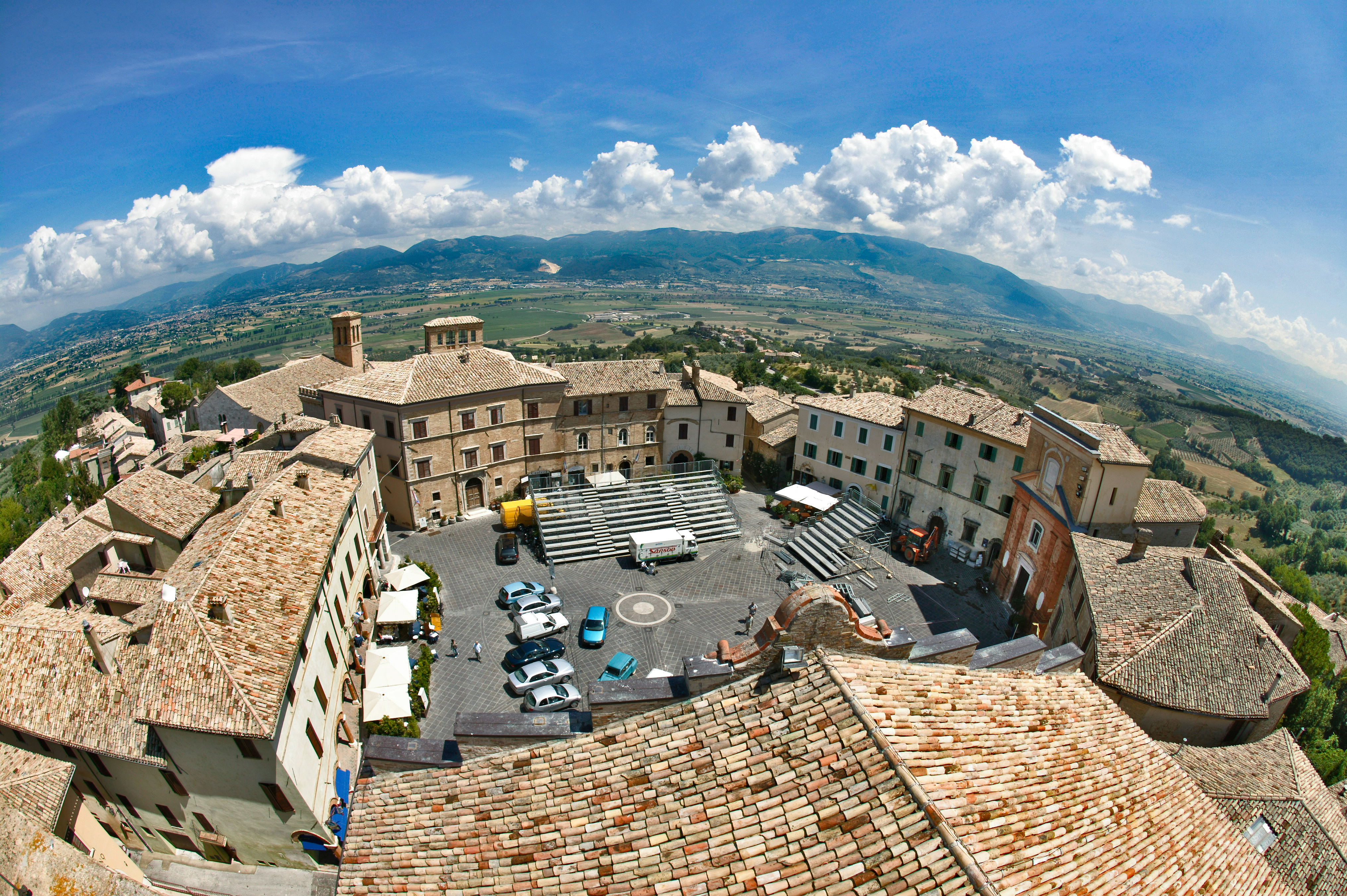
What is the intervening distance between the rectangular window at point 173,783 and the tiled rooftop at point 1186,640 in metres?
30.7

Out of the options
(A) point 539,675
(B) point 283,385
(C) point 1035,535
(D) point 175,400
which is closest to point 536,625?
(A) point 539,675

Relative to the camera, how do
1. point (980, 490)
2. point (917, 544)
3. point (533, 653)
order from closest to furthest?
1. point (533, 653)
2. point (980, 490)
3. point (917, 544)

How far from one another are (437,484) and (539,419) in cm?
857

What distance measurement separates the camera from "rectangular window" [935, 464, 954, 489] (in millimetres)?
37719

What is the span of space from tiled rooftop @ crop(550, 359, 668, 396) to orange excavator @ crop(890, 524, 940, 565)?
68.5 feet

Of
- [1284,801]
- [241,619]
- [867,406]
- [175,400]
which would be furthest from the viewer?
[175,400]

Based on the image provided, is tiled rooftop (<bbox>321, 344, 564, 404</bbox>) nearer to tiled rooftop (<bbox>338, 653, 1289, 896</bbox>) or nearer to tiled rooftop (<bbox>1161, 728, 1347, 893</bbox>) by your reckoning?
tiled rooftop (<bbox>338, 653, 1289, 896</bbox>)

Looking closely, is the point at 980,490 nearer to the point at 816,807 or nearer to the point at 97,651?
the point at 816,807

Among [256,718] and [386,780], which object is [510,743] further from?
[256,718]

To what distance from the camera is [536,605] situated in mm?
30047

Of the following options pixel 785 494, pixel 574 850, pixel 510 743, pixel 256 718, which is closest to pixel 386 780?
pixel 510 743

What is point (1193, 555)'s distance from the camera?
83.6 feet

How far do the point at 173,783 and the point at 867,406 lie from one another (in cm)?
4149

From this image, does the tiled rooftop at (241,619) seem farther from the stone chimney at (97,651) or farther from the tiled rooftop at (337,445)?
the tiled rooftop at (337,445)
